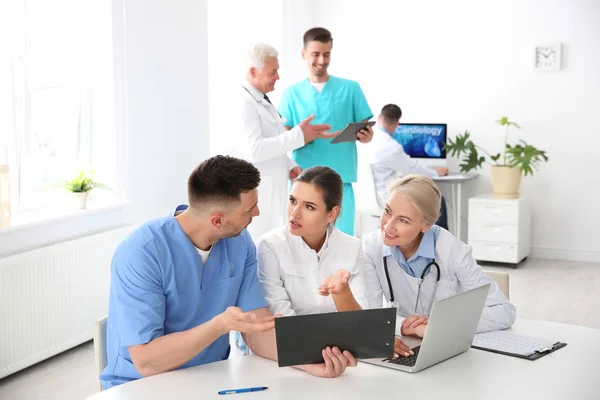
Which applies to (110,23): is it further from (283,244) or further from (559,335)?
(559,335)

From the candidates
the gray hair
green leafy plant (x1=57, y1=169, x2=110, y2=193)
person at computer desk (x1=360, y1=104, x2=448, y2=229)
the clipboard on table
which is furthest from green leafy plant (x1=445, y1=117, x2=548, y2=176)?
the clipboard on table

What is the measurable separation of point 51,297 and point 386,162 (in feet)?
9.99

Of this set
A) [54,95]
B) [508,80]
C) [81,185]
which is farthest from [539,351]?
[508,80]

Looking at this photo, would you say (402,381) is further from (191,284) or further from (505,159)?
(505,159)

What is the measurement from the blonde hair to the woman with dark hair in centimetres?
22

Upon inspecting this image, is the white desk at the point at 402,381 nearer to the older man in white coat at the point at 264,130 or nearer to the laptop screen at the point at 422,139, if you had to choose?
the older man in white coat at the point at 264,130

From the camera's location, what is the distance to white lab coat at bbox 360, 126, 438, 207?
623cm

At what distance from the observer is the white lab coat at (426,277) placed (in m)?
2.60

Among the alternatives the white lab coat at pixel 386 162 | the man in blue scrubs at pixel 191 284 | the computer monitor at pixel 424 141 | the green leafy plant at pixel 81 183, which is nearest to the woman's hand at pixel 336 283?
the man in blue scrubs at pixel 191 284

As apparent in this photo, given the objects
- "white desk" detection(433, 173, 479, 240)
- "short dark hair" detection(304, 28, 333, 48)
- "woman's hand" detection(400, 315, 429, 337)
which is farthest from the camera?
"white desk" detection(433, 173, 479, 240)

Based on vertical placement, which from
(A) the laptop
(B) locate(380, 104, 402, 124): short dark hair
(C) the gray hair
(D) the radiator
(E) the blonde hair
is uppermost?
(C) the gray hair

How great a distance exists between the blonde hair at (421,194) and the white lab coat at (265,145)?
1748mm

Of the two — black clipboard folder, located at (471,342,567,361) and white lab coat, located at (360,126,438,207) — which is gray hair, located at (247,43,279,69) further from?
black clipboard folder, located at (471,342,567,361)

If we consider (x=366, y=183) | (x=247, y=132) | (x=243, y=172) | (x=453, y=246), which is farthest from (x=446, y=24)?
(x=243, y=172)
